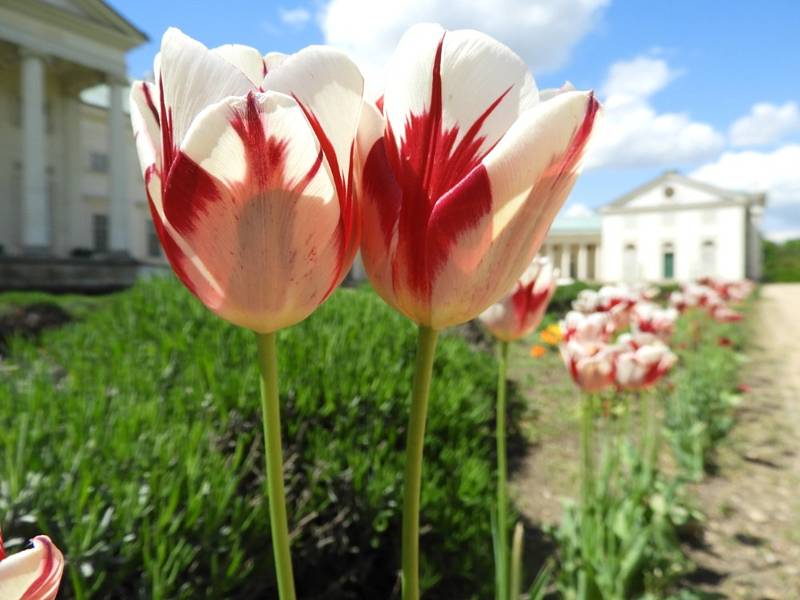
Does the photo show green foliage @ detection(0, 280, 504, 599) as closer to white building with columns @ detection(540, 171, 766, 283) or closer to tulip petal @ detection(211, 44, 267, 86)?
tulip petal @ detection(211, 44, 267, 86)

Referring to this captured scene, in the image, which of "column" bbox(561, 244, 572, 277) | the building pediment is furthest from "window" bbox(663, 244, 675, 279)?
"column" bbox(561, 244, 572, 277)

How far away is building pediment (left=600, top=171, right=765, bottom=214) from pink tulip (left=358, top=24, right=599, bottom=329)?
5177cm

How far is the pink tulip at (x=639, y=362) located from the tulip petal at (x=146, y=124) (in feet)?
5.50

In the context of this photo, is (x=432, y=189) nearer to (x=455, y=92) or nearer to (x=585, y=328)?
(x=455, y=92)

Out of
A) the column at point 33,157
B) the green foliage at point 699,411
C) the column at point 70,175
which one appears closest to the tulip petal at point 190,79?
the green foliage at point 699,411

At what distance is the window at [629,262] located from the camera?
46219 millimetres

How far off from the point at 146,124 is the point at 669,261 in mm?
50186

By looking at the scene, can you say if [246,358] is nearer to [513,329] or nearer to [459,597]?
[459,597]

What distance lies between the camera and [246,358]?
2697 millimetres

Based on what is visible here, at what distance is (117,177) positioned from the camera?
71.1 feet

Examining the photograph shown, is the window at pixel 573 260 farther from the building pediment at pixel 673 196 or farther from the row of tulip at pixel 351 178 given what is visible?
the row of tulip at pixel 351 178

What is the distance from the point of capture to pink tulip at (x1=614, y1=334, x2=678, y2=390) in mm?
1948

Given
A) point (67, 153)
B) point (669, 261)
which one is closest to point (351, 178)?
point (67, 153)

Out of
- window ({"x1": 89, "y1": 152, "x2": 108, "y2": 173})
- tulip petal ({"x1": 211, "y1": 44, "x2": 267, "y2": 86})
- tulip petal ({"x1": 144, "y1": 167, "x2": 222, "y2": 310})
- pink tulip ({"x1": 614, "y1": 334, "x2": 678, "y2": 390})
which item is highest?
window ({"x1": 89, "y1": 152, "x2": 108, "y2": 173})
